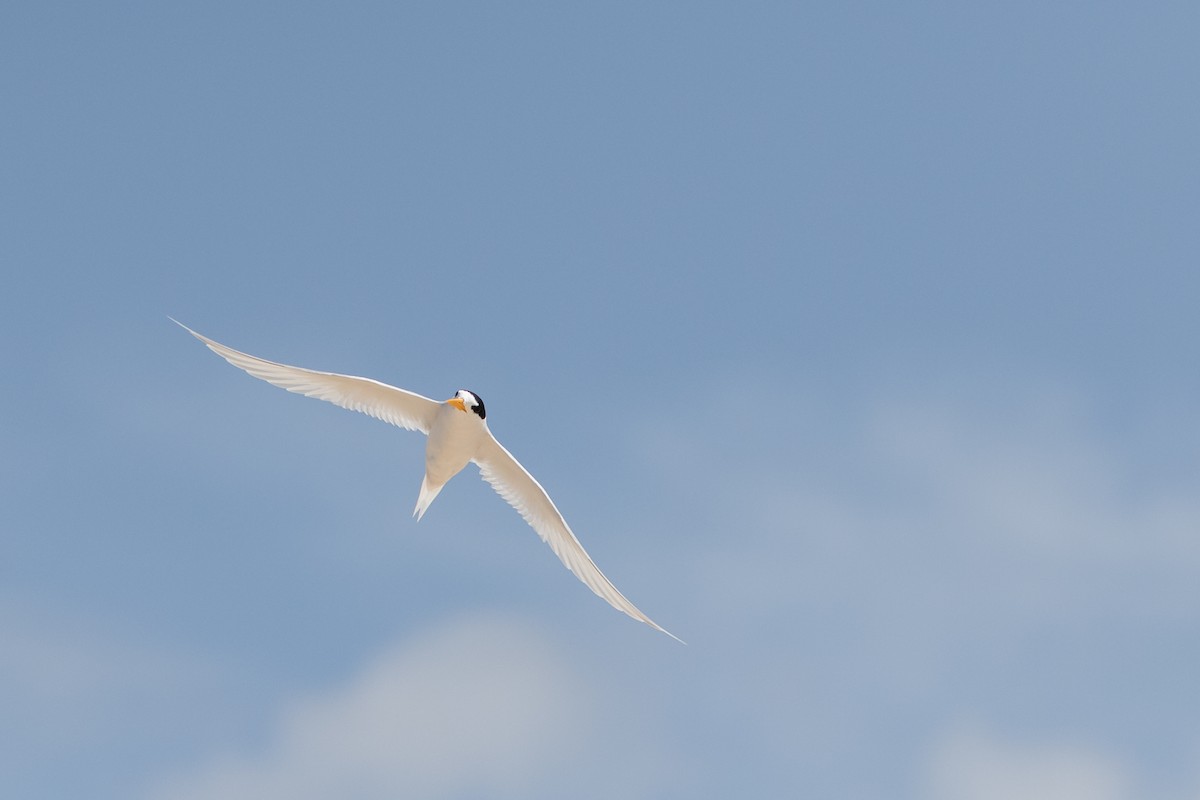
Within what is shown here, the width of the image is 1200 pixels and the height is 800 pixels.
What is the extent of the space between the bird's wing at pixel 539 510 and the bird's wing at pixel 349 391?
6.08 ft

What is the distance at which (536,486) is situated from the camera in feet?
96.8

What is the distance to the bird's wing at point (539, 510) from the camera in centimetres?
2927

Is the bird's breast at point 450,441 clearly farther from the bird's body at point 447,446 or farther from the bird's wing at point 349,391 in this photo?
the bird's wing at point 349,391

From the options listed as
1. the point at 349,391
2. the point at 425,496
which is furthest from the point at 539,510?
the point at 349,391

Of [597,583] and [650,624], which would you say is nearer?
[650,624]

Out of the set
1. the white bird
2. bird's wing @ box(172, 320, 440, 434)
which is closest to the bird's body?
the white bird

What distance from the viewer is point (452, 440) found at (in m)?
28.0

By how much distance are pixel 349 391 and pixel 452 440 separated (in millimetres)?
2882

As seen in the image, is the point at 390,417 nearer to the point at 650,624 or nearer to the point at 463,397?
the point at 463,397

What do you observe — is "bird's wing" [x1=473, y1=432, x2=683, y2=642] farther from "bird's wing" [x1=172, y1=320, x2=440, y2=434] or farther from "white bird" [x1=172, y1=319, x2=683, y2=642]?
"bird's wing" [x1=172, y1=320, x2=440, y2=434]

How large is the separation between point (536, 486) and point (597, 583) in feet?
9.56

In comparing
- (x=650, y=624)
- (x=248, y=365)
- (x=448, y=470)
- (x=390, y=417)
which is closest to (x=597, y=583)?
(x=650, y=624)

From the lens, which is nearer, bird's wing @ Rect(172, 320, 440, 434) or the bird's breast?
bird's wing @ Rect(172, 320, 440, 434)

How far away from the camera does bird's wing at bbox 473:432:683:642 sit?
29.3m
